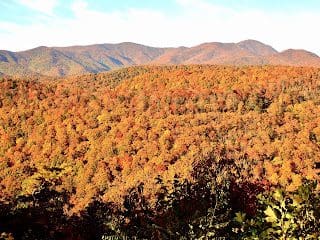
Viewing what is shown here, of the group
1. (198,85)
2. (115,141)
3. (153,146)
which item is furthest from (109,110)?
(198,85)

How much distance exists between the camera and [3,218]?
42.6 m

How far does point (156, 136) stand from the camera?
110 metres

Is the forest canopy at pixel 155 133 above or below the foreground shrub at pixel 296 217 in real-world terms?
below

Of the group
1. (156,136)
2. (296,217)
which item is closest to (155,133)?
(156,136)

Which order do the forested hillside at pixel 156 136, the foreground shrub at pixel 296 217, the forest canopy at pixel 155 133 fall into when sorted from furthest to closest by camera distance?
the forest canopy at pixel 155 133 < the forested hillside at pixel 156 136 < the foreground shrub at pixel 296 217

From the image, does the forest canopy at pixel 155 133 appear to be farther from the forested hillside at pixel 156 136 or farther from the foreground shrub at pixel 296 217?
the foreground shrub at pixel 296 217

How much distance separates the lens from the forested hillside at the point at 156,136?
83.1 meters

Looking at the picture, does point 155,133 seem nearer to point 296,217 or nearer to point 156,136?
point 156,136

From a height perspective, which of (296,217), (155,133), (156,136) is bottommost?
(156,136)

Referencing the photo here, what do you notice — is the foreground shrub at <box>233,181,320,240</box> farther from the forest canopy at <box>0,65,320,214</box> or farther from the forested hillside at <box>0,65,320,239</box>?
the forest canopy at <box>0,65,320,214</box>

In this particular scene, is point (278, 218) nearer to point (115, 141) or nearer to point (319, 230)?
point (319, 230)

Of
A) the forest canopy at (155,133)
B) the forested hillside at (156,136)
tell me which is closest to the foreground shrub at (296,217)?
the forested hillside at (156,136)

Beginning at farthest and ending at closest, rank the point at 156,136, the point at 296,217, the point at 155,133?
the point at 155,133 → the point at 156,136 → the point at 296,217

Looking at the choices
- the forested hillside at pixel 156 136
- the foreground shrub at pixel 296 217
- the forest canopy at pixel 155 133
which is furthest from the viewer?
the forest canopy at pixel 155 133
